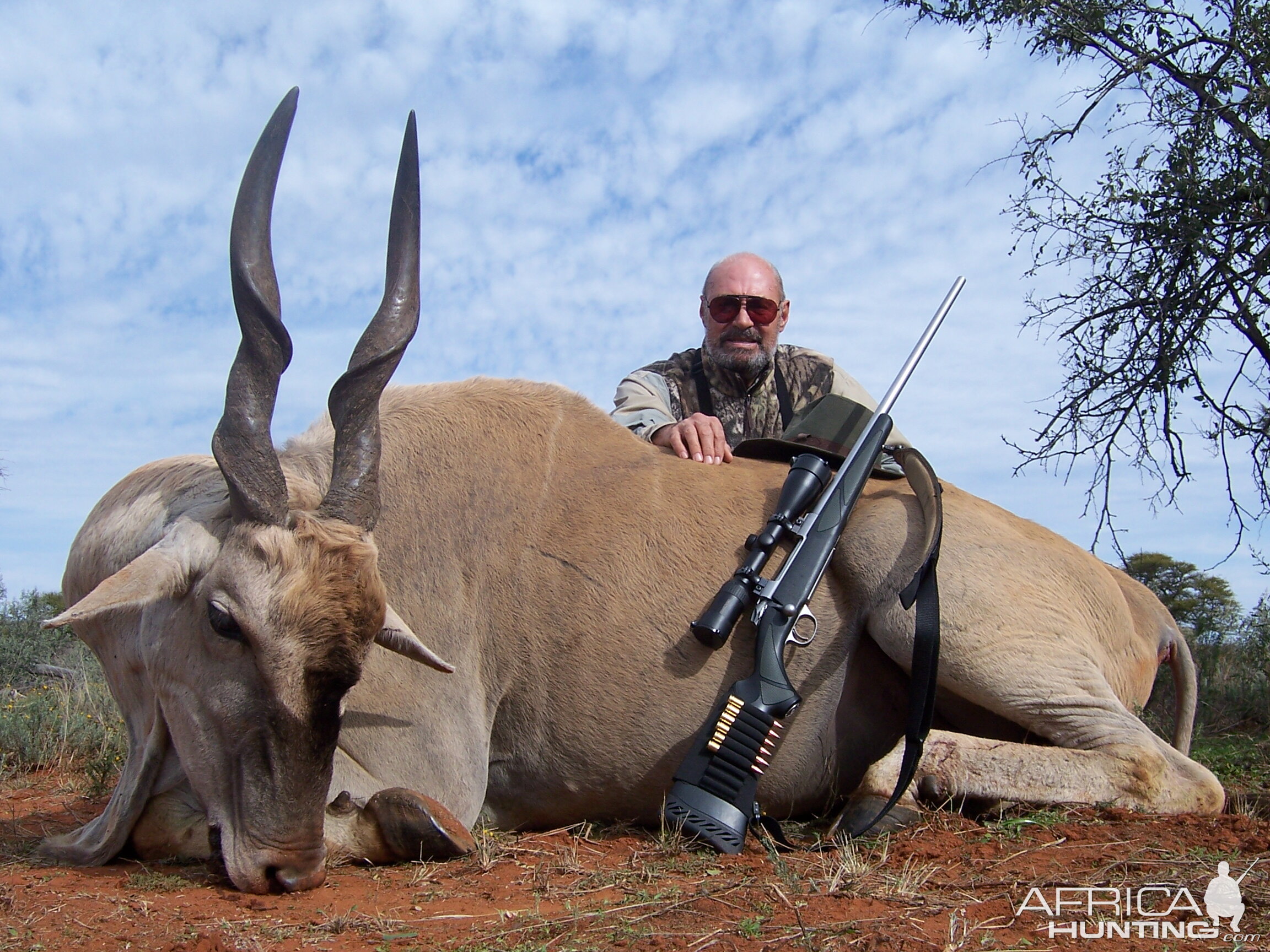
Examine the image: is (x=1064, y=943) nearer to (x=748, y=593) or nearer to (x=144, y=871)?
(x=748, y=593)

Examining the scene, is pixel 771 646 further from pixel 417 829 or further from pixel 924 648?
pixel 417 829

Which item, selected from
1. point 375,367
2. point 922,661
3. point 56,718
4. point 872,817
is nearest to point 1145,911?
point 872,817

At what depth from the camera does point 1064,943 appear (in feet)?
7.51

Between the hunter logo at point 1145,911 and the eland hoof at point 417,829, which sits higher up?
the hunter logo at point 1145,911

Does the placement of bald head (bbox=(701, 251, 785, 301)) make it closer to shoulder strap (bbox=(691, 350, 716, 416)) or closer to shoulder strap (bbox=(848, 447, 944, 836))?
shoulder strap (bbox=(691, 350, 716, 416))

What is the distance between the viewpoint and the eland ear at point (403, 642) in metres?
3.42

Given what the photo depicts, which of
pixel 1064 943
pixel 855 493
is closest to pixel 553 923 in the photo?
pixel 1064 943

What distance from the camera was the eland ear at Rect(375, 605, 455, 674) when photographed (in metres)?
3.42

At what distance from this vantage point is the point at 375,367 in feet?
11.6

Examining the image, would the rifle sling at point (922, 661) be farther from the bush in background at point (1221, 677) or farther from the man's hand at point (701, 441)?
the bush in background at point (1221, 677)

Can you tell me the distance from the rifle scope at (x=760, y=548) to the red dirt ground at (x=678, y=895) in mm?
726

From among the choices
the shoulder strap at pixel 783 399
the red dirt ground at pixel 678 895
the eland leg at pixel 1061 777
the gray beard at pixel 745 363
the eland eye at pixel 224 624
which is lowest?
the red dirt ground at pixel 678 895

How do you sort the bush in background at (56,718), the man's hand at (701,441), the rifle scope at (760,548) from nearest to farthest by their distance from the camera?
the rifle scope at (760,548)
the man's hand at (701,441)
the bush in background at (56,718)

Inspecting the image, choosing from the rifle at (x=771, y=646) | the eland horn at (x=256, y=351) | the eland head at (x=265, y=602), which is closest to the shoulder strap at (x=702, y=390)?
the rifle at (x=771, y=646)
